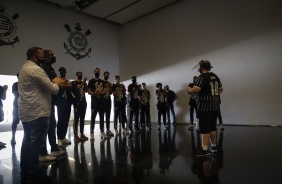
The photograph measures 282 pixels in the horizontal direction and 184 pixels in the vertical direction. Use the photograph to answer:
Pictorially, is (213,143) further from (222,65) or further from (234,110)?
(222,65)

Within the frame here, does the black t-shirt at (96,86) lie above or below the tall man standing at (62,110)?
above

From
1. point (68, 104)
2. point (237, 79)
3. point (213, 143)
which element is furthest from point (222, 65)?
point (68, 104)

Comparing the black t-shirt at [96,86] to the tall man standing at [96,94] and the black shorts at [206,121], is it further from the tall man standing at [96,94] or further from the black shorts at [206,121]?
the black shorts at [206,121]

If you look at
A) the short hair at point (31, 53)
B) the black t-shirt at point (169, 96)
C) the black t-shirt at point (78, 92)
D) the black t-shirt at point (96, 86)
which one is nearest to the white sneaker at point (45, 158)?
the short hair at point (31, 53)

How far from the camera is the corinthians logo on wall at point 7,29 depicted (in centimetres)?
618

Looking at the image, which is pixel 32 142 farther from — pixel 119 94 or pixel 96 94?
pixel 119 94

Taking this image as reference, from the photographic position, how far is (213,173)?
2164 mm

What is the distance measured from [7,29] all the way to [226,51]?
6341mm

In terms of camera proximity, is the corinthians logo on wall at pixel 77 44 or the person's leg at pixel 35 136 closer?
the person's leg at pixel 35 136

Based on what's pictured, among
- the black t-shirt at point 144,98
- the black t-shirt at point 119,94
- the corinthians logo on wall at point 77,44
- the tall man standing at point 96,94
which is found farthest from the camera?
the corinthians logo on wall at point 77,44

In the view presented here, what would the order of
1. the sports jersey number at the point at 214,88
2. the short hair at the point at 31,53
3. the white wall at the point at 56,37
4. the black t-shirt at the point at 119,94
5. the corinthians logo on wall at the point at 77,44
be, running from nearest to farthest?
1. the short hair at the point at 31,53
2. the sports jersey number at the point at 214,88
3. the black t-shirt at the point at 119,94
4. the white wall at the point at 56,37
5. the corinthians logo on wall at the point at 77,44

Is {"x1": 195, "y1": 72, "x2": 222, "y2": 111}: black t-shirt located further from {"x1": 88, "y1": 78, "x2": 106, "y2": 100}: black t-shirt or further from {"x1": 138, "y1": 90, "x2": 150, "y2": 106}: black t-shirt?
{"x1": 138, "y1": 90, "x2": 150, "y2": 106}: black t-shirt

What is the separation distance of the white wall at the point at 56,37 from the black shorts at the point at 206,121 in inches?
225

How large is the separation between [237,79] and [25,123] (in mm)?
5521
